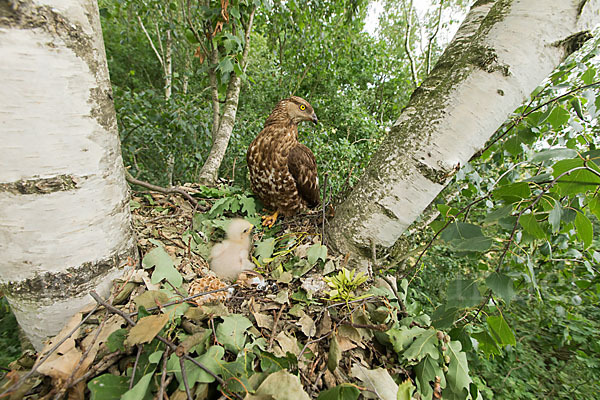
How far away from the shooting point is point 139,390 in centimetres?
56

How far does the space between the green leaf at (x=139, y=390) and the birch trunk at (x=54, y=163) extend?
1.33 feet

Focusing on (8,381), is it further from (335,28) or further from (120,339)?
(335,28)

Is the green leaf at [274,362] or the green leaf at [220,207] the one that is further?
the green leaf at [220,207]

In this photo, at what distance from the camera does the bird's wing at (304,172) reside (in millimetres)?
1744

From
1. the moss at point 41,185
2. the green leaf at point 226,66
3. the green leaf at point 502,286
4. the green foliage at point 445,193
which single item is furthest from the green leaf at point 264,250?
the green leaf at point 226,66

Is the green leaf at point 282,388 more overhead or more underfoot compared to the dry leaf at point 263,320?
more overhead

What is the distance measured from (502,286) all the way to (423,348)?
0.31 meters

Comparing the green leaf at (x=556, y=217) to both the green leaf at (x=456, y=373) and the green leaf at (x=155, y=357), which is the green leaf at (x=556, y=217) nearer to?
the green leaf at (x=456, y=373)

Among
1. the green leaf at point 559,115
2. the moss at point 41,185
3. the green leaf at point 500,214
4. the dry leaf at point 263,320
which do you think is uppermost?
the green leaf at point 559,115

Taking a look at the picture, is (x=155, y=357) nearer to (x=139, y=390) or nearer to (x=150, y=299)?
(x=139, y=390)

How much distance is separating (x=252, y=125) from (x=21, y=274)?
4222 millimetres

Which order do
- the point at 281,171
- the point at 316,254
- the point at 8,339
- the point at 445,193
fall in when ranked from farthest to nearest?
1. the point at 445,193
2. the point at 8,339
3. the point at 281,171
4. the point at 316,254

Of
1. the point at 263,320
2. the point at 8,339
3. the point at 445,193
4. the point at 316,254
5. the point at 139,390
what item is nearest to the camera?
the point at 139,390

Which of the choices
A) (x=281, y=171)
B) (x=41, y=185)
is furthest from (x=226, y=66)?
(x=41, y=185)
